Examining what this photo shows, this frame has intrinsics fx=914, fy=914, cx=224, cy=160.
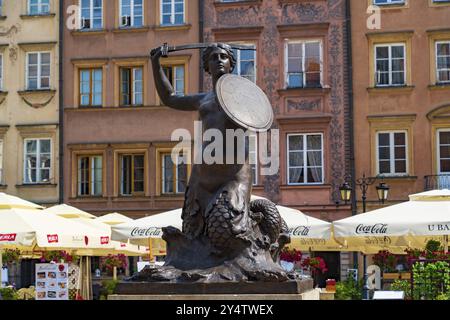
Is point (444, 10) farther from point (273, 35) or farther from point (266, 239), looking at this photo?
point (266, 239)

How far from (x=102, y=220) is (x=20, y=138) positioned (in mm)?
9156

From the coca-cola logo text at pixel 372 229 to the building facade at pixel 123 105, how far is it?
47.9 feet

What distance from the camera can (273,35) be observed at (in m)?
28.9

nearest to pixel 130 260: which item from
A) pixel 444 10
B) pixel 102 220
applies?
pixel 102 220

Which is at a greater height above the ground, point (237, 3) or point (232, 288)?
point (237, 3)

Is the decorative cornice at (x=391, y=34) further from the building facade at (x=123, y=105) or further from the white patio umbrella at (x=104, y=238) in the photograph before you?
the white patio umbrella at (x=104, y=238)

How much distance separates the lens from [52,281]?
601 inches

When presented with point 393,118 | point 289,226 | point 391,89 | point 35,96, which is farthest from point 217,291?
point 35,96

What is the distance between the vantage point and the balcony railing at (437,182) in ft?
89.2

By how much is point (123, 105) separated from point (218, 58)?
2196 centimetres

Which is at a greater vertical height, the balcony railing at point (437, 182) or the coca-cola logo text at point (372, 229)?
the balcony railing at point (437, 182)

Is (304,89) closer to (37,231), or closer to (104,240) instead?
(104,240)

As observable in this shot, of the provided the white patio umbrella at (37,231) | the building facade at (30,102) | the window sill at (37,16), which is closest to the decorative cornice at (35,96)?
the building facade at (30,102)
